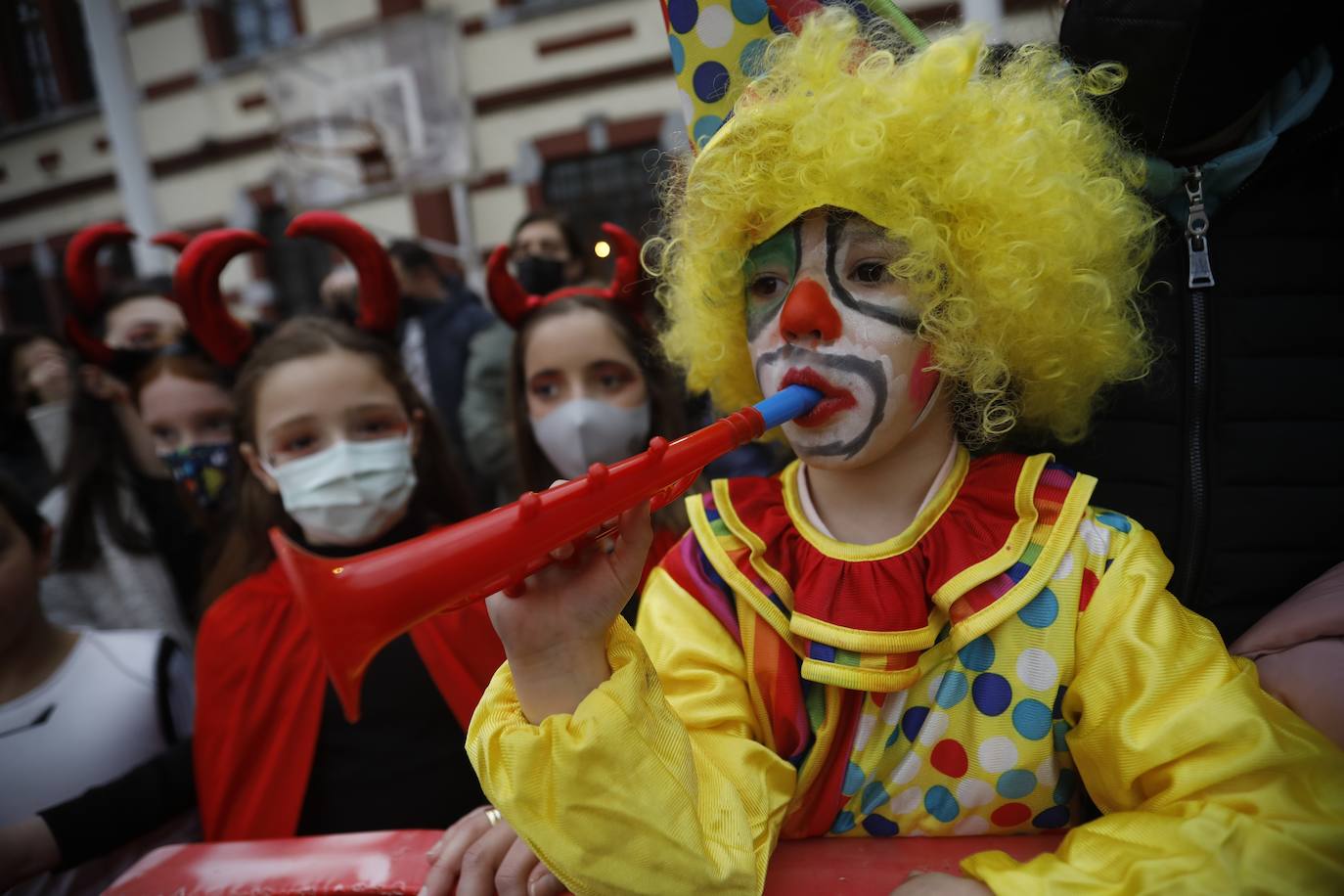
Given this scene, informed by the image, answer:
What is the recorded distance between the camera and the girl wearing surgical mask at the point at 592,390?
208 centimetres

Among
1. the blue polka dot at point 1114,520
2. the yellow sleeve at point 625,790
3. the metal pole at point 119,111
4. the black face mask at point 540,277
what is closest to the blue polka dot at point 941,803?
the yellow sleeve at point 625,790

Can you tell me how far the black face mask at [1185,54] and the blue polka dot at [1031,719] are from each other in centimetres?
94

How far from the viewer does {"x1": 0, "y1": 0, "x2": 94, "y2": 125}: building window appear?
940cm

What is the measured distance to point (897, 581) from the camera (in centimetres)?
112

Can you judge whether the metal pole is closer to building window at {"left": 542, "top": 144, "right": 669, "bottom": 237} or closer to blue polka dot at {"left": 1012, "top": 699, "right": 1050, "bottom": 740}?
building window at {"left": 542, "top": 144, "right": 669, "bottom": 237}

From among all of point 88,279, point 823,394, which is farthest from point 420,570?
point 88,279

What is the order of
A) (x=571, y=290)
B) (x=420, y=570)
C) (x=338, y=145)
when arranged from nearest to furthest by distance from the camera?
1. (x=420, y=570)
2. (x=571, y=290)
3. (x=338, y=145)

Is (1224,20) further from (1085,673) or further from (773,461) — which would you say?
(773,461)

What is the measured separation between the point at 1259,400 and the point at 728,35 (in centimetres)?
109

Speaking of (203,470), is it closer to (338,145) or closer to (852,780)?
(852,780)

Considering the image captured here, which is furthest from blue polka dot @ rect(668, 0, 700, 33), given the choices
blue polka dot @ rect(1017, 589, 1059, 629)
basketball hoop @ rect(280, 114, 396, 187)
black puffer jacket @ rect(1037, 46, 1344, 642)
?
basketball hoop @ rect(280, 114, 396, 187)

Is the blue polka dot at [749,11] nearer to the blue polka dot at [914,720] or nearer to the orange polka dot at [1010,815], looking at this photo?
the blue polka dot at [914,720]

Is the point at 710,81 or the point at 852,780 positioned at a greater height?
the point at 710,81

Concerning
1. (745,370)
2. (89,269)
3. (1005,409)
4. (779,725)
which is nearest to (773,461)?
(745,370)
